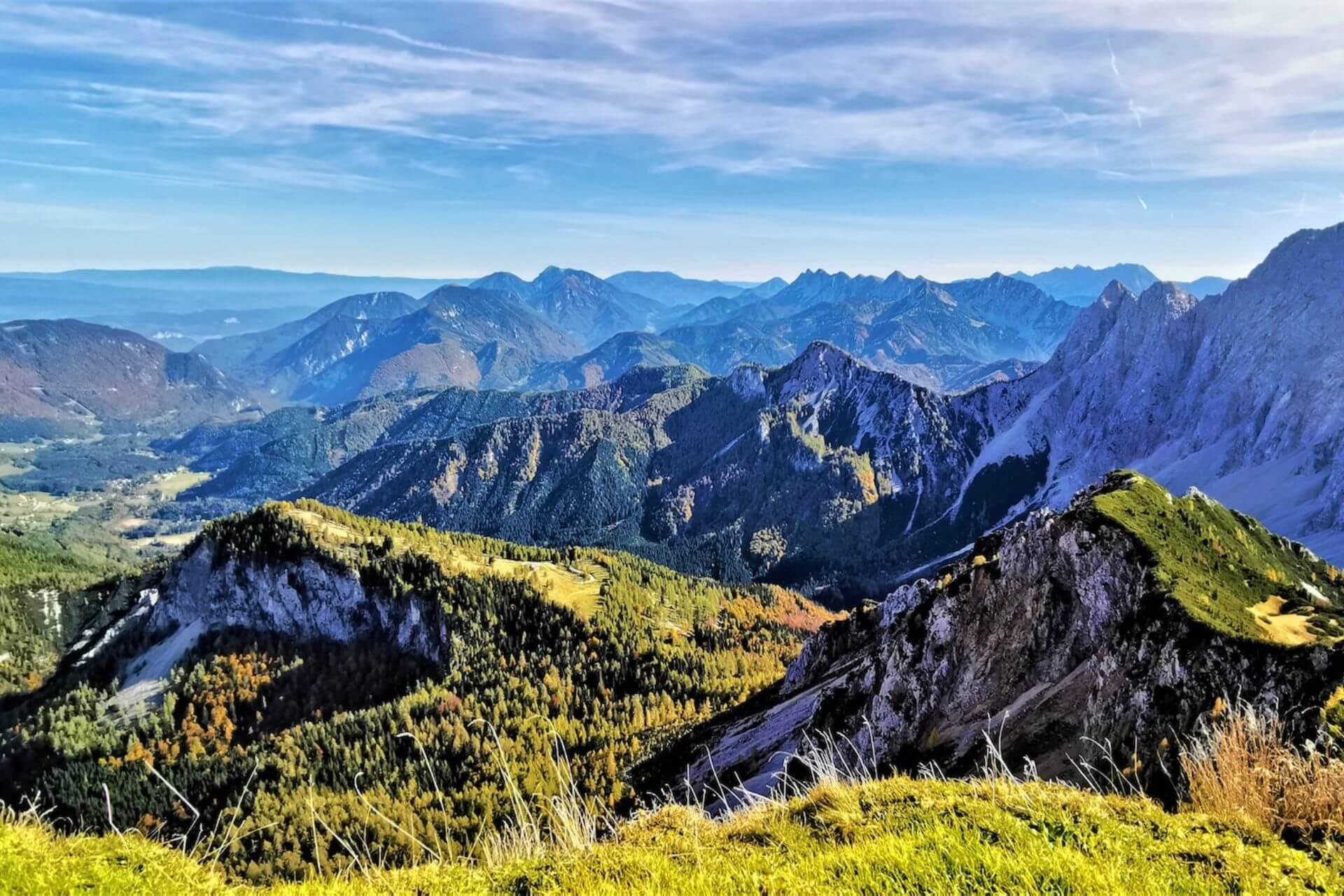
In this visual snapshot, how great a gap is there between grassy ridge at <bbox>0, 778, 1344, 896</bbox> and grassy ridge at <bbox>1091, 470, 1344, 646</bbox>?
89.0 feet

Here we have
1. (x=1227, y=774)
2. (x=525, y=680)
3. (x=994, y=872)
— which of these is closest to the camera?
(x=994, y=872)

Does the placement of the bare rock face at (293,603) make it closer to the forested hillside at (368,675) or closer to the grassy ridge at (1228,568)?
the forested hillside at (368,675)

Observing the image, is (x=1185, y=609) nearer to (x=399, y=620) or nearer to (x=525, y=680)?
(x=525, y=680)

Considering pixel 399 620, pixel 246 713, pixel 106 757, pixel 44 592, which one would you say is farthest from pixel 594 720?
pixel 44 592

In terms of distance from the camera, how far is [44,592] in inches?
7156

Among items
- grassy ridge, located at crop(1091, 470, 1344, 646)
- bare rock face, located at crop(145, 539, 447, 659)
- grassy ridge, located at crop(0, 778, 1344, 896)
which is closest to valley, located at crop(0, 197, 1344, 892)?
grassy ridge, located at crop(0, 778, 1344, 896)

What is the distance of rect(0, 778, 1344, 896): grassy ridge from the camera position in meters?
7.86

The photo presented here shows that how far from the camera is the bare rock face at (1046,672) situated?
27.9 meters

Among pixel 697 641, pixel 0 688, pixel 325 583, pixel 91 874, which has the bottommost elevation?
pixel 0 688

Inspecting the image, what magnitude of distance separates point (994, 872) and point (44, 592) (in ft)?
810

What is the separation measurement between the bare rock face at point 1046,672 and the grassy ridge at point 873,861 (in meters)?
11.5

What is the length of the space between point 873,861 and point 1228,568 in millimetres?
42282

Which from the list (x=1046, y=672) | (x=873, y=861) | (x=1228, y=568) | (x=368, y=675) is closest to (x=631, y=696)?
(x=368, y=675)

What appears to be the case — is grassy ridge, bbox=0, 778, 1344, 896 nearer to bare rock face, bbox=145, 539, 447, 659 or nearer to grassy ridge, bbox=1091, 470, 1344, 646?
grassy ridge, bbox=1091, 470, 1344, 646
